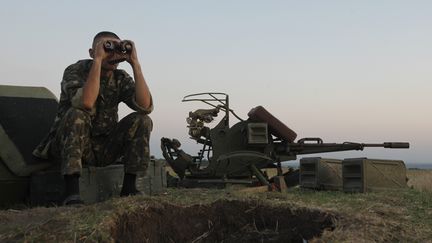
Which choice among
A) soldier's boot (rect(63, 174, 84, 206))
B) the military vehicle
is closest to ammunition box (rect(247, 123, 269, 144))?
the military vehicle

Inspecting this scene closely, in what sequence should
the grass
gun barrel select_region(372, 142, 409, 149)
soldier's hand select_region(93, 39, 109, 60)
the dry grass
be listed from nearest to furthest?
the grass, soldier's hand select_region(93, 39, 109, 60), the dry grass, gun barrel select_region(372, 142, 409, 149)

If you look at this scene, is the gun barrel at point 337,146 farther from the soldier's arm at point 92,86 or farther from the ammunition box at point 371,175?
the soldier's arm at point 92,86

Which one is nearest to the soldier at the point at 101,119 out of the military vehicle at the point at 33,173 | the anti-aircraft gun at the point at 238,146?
the military vehicle at the point at 33,173

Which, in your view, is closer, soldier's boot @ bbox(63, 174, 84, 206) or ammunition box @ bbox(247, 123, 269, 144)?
soldier's boot @ bbox(63, 174, 84, 206)

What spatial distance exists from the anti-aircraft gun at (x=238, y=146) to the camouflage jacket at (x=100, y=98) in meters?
4.58

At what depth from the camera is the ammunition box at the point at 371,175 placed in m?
8.94

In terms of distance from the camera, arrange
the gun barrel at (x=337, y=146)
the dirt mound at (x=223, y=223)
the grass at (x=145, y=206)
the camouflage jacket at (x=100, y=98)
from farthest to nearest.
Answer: the gun barrel at (x=337, y=146) → the camouflage jacket at (x=100, y=98) → the dirt mound at (x=223, y=223) → the grass at (x=145, y=206)

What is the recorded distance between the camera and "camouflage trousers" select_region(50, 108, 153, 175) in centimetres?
455

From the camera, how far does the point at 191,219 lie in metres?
4.34

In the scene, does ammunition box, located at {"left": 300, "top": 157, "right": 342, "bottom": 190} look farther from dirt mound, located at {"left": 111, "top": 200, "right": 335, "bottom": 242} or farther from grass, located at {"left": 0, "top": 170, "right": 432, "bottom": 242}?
dirt mound, located at {"left": 111, "top": 200, "right": 335, "bottom": 242}

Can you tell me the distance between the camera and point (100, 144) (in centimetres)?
516

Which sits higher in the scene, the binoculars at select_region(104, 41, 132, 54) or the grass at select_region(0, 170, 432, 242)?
the binoculars at select_region(104, 41, 132, 54)

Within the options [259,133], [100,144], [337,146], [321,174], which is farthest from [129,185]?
[337,146]

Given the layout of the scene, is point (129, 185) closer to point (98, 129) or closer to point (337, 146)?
point (98, 129)
